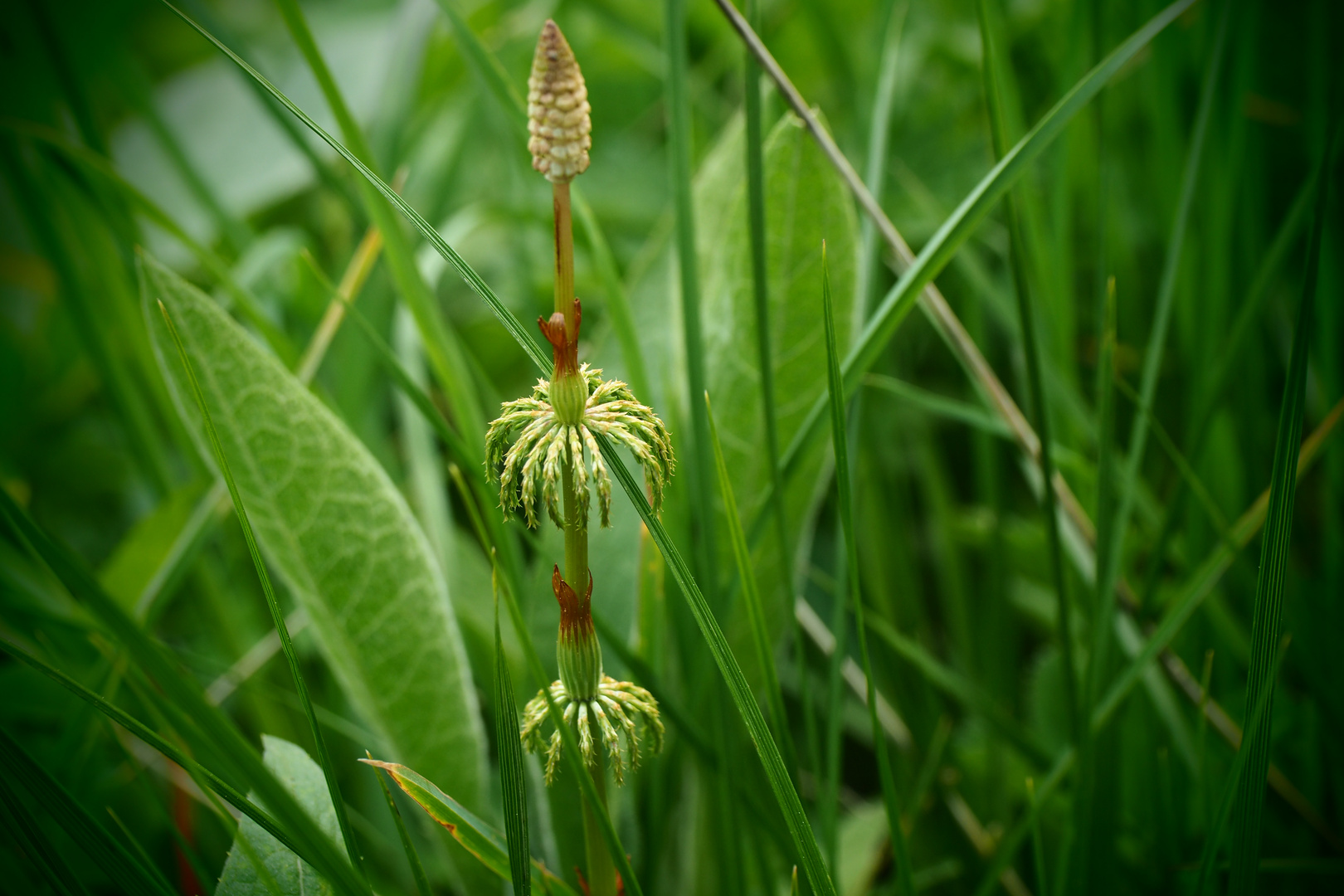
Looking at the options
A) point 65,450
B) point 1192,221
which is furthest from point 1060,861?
point 65,450

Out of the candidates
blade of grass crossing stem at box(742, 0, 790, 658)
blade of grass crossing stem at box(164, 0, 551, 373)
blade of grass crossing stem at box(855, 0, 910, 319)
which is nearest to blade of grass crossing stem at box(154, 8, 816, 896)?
blade of grass crossing stem at box(164, 0, 551, 373)

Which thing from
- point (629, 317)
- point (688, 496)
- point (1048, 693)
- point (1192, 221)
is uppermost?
point (1192, 221)

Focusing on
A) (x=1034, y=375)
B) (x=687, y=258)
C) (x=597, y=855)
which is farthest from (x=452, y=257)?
(x=1034, y=375)

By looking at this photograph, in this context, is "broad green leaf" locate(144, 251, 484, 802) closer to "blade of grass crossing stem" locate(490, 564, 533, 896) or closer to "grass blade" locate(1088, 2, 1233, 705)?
"blade of grass crossing stem" locate(490, 564, 533, 896)

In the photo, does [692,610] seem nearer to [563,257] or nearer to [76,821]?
[563,257]

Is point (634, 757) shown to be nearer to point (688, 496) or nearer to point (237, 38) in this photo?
point (688, 496)

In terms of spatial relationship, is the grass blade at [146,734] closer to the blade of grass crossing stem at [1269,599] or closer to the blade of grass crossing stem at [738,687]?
the blade of grass crossing stem at [738,687]
